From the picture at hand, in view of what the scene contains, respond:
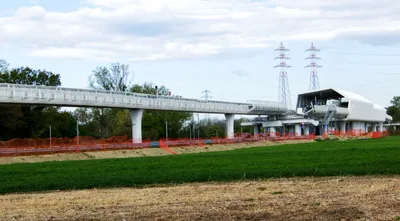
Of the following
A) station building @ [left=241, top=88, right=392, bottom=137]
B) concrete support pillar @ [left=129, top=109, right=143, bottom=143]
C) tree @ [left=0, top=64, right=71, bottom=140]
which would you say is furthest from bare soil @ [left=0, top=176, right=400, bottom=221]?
station building @ [left=241, top=88, right=392, bottom=137]

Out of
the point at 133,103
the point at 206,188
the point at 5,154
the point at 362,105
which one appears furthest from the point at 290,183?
the point at 362,105

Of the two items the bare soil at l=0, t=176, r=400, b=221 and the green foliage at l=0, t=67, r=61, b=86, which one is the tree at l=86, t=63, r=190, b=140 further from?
the bare soil at l=0, t=176, r=400, b=221

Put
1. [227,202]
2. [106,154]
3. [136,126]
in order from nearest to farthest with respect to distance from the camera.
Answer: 1. [227,202]
2. [106,154]
3. [136,126]

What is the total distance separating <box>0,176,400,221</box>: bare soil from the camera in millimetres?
14094

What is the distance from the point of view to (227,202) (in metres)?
16.4

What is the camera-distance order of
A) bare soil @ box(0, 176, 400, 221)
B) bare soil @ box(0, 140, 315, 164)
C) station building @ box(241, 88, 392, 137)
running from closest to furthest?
bare soil @ box(0, 176, 400, 221)
bare soil @ box(0, 140, 315, 164)
station building @ box(241, 88, 392, 137)

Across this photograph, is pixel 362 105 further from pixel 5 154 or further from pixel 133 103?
pixel 5 154

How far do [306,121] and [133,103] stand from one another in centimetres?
6179

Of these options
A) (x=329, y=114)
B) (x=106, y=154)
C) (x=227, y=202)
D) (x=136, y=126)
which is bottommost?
(x=106, y=154)

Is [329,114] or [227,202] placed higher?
[329,114]

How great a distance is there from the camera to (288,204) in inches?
609

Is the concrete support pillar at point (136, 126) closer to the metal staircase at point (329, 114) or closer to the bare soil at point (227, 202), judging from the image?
the bare soil at point (227, 202)

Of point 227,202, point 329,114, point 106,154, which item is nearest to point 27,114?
point 106,154

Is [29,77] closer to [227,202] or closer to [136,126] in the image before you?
[136,126]
